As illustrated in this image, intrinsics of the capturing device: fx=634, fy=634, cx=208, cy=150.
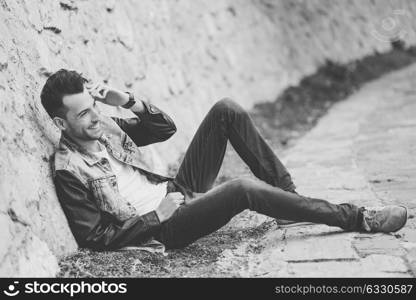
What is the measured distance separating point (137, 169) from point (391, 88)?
657cm

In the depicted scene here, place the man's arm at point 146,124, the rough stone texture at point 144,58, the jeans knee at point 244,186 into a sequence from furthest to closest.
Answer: the man's arm at point 146,124, the jeans knee at point 244,186, the rough stone texture at point 144,58

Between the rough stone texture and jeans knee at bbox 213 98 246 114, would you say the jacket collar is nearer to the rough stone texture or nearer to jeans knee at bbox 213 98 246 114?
the rough stone texture

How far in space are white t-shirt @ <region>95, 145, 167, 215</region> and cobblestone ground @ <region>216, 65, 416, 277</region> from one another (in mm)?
523

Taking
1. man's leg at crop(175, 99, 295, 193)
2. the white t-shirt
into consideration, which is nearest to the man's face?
the white t-shirt

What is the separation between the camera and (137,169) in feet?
12.6

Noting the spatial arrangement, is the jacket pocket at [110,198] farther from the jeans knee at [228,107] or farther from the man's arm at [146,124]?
the jeans knee at [228,107]

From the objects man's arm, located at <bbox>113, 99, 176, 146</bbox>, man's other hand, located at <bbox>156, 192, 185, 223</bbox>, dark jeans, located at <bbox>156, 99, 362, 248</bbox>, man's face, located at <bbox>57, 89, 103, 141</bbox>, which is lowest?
dark jeans, located at <bbox>156, 99, 362, 248</bbox>

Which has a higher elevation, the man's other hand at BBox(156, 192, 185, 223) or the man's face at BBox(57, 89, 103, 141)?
the man's face at BBox(57, 89, 103, 141)

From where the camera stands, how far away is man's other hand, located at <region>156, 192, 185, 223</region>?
3.45m

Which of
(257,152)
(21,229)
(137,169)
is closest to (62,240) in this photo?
(21,229)

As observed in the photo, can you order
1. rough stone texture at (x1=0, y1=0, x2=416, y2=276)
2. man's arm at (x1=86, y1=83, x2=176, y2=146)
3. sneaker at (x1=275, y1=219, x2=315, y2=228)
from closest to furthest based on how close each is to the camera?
→ rough stone texture at (x1=0, y1=0, x2=416, y2=276), sneaker at (x1=275, y1=219, x2=315, y2=228), man's arm at (x1=86, y1=83, x2=176, y2=146)

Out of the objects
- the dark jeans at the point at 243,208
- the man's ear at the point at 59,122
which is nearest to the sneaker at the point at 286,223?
the dark jeans at the point at 243,208

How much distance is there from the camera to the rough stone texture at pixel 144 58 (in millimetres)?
3195

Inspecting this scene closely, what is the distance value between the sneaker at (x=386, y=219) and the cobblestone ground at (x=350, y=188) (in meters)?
0.05
